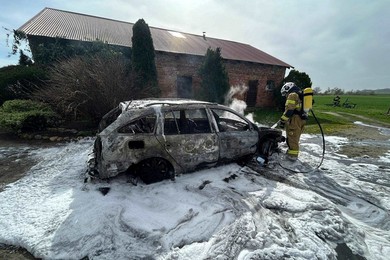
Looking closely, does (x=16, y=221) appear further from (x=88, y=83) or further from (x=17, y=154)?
(x=88, y=83)

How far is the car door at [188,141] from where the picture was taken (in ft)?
12.5

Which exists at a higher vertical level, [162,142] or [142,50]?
[142,50]

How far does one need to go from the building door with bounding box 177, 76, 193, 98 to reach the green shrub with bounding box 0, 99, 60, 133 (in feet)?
26.5

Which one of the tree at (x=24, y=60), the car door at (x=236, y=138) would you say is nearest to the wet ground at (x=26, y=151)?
the car door at (x=236, y=138)

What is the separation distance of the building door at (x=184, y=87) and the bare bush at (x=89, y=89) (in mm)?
6583

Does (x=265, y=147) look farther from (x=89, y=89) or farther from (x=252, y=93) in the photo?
(x=252, y=93)

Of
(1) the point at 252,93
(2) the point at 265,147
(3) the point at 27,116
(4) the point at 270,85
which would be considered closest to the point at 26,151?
(3) the point at 27,116

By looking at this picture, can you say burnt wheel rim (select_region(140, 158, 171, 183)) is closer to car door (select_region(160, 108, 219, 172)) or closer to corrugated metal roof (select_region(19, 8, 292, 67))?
car door (select_region(160, 108, 219, 172))

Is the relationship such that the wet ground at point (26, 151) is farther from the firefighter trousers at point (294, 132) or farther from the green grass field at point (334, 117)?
the firefighter trousers at point (294, 132)

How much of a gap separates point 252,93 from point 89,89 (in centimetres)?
1291

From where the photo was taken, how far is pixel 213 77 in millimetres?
12445

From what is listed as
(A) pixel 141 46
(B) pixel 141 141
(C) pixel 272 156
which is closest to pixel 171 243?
(B) pixel 141 141

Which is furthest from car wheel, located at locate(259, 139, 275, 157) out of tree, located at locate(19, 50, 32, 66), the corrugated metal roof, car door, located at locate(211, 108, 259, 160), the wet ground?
tree, located at locate(19, 50, 32, 66)

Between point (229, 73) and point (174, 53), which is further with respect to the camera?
point (229, 73)
